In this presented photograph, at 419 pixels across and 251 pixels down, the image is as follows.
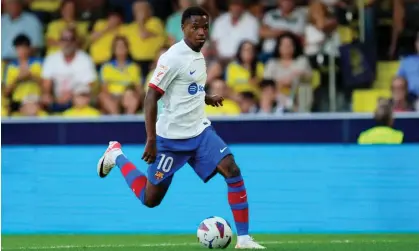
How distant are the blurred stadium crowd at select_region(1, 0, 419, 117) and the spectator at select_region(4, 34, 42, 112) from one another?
15 mm

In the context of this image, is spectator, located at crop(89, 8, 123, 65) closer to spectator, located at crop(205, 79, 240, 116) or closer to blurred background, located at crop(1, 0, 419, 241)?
blurred background, located at crop(1, 0, 419, 241)

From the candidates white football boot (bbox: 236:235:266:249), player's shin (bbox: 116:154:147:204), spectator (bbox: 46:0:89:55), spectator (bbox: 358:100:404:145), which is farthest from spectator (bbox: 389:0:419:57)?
white football boot (bbox: 236:235:266:249)

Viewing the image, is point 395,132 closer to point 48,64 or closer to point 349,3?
point 349,3

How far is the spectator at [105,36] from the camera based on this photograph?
1531 centimetres

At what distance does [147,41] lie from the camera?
15.1m

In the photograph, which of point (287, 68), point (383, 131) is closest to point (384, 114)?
point (383, 131)

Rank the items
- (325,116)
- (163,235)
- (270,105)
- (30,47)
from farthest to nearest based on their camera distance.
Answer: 1. (30,47)
2. (270,105)
3. (325,116)
4. (163,235)

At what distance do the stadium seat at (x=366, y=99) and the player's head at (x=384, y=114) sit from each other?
174 cm

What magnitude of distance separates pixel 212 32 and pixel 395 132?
368cm

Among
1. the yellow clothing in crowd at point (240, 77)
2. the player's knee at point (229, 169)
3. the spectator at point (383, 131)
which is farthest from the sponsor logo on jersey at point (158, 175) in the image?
the yellow clothing in crowd at point (240, 77)

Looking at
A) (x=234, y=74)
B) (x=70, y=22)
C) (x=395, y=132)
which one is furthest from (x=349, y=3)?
(x=70, y=22)

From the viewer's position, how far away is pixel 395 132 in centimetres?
1216

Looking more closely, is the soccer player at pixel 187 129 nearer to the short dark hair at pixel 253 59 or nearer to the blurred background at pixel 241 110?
the blurred background at pixel 241 110

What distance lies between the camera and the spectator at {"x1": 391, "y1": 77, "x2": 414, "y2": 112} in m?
13.3
